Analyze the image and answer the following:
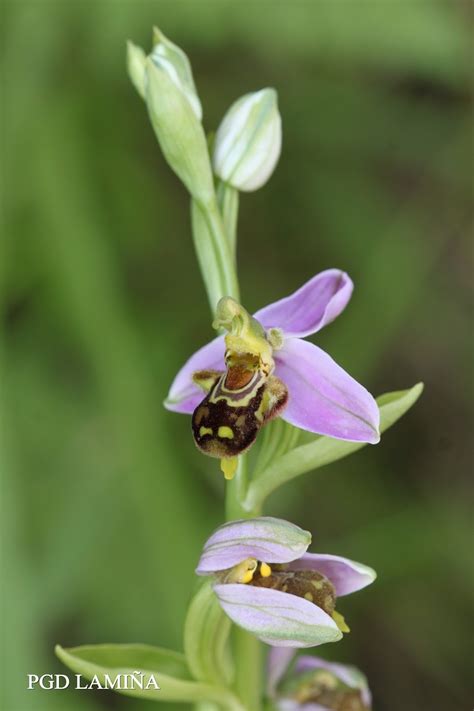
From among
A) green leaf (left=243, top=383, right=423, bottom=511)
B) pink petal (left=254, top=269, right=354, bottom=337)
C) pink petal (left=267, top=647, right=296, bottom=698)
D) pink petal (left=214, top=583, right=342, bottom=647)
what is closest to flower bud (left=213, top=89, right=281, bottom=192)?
pink petal (left=254, top=269, right=354, bottom=337)

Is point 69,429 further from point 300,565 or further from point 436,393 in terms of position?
point 300,565

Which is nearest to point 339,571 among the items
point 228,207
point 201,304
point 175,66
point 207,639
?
point 207,639

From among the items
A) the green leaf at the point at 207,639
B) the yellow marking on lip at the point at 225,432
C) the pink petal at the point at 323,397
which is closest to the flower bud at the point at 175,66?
the pink petal at the point at 323,397

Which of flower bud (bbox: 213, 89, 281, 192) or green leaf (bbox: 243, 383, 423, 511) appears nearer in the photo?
green leaf (bbox: 243, 383, 423, 511)

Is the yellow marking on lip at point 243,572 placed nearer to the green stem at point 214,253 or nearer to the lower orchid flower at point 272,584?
the lower orchid flower at point 272,584

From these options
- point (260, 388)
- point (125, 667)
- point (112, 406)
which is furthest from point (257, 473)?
point (112, 406)

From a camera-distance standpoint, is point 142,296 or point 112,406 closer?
point 112,406

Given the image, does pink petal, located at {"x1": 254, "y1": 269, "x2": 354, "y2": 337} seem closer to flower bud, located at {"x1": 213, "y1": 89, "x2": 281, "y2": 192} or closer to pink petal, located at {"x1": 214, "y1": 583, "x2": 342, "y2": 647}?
flower bud, located at {"x1": 213, "y1": 89, "x2": 281, "y2": 192}

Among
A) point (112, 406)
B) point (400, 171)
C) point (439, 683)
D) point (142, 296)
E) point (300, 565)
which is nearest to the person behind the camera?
point (300, 565)
